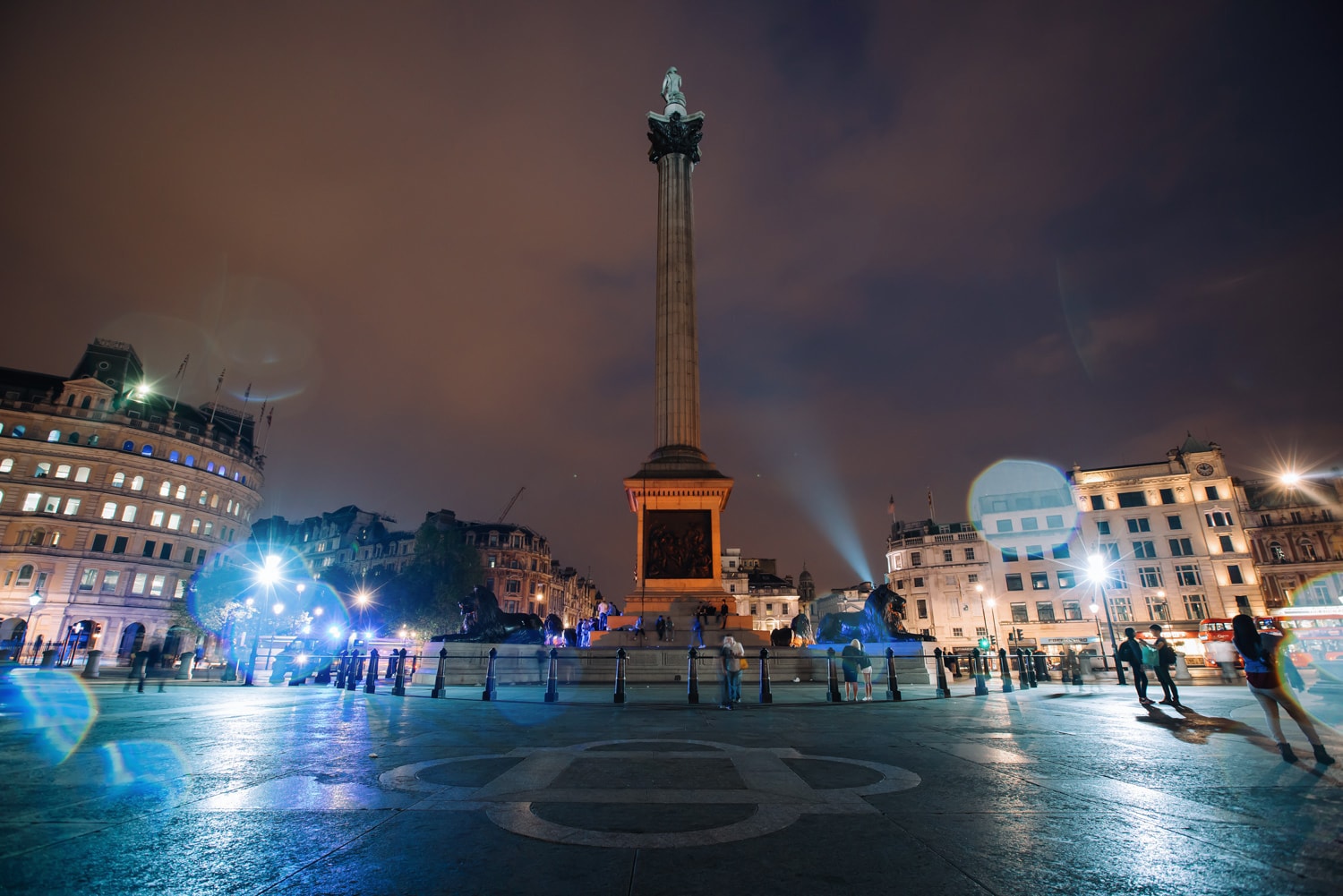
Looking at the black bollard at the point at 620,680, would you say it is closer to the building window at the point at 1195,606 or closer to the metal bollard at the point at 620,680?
the metal bollard at the point at 620,680

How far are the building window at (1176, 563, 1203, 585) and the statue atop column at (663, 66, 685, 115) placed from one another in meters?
63.9

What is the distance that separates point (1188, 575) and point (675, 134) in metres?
63.7

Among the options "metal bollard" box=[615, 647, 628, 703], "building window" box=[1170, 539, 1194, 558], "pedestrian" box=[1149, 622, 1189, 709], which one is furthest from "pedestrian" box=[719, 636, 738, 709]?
"building window" box=[1170, 539, 1194, 558]

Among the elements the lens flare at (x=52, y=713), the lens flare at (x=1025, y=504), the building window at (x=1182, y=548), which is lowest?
the lens flare at (x=52, y=713)

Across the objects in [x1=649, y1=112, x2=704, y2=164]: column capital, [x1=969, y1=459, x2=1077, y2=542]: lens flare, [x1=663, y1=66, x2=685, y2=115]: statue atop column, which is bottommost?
[x1=969, y1=459, x2=1077, y2=542]: lens flare

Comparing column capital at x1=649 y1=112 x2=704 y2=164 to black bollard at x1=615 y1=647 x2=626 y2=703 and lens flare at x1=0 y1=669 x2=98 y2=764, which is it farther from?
lens flare at x1=0 y1=669 x2=98 y2=764

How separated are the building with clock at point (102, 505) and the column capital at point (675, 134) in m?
57.3

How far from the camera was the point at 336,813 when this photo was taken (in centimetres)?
463

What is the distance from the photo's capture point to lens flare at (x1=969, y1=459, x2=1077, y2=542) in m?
69.8

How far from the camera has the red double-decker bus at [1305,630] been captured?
35.0 metres

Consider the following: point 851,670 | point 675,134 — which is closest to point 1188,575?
point 675,134

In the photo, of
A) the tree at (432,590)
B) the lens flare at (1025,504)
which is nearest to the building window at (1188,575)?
the lens flare at (1025,504)

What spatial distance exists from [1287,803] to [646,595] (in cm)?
2521

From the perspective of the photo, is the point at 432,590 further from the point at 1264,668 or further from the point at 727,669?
the point at 1264,668
